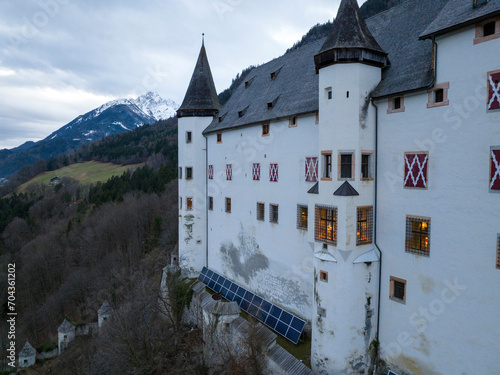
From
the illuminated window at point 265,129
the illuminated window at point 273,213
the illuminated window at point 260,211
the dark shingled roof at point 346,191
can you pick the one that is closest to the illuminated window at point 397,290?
the dark shingled roof at point 346,191

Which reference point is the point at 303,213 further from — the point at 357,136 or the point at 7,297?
the point at 7,297

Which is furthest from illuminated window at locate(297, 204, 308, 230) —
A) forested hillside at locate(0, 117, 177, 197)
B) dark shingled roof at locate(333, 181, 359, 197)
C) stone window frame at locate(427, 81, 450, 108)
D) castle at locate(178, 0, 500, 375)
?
forested hillside at locate(0, 117, 177, 197)

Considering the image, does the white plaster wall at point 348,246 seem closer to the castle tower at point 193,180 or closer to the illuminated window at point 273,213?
the illuminated window at point 273,213

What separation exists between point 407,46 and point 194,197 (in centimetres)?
1734

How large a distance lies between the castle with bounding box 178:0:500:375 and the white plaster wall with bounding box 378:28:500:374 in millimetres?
37

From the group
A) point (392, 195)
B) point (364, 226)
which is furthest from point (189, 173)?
point (392, 195)

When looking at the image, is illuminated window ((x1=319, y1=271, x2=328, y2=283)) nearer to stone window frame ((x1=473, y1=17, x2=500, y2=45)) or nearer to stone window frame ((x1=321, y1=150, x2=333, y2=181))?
stone window frame ((x1=321, y1=150, x2=333, y2=181))

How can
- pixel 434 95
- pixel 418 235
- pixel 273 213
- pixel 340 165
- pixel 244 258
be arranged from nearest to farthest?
1. pixel 434 95
2. pixel 418 235
3. pixel 340 165
4. pixel 273 213
5. pixel 244 258

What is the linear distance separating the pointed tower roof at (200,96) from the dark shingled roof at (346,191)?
1573cm

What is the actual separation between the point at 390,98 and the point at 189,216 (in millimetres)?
17313

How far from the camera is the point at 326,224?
1316 cm

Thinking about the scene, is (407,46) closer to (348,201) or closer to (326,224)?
(348,201)

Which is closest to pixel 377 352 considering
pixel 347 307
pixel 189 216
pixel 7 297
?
pixel 347 307

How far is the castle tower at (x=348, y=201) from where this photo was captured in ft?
40.9
